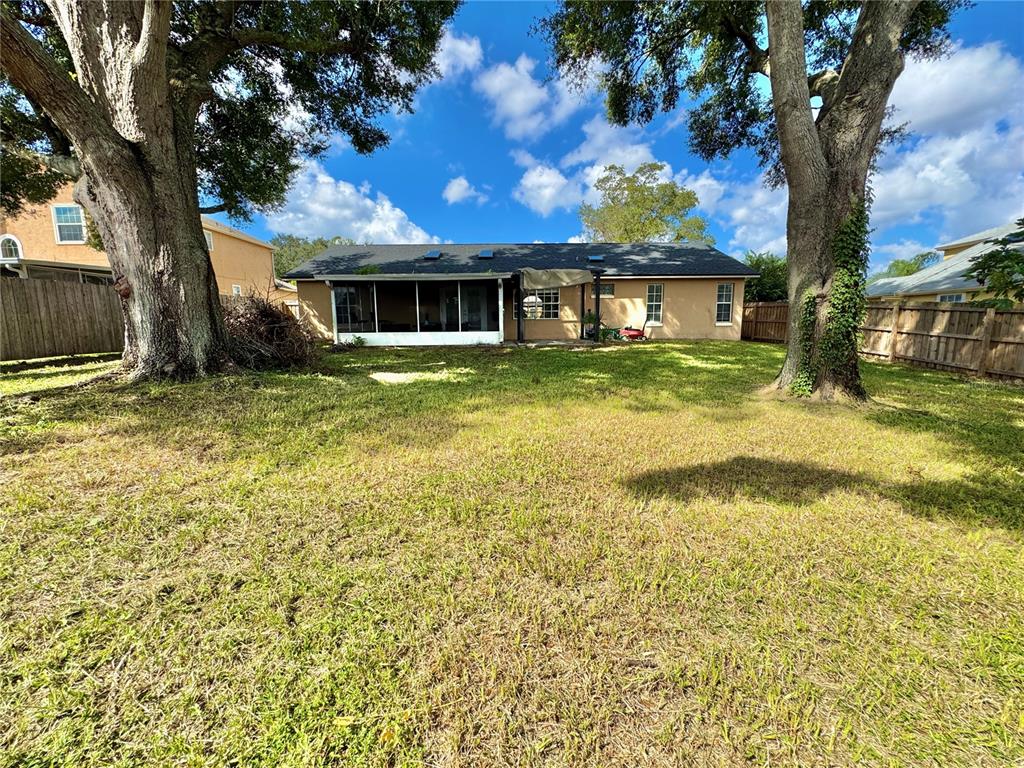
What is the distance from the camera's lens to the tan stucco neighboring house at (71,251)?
14.0 meters

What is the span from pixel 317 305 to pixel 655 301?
Result: 13292mm

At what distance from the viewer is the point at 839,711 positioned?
145 cm

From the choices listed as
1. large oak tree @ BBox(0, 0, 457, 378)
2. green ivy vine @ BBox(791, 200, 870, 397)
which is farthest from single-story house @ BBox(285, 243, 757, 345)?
green ivy vine @ BBox(791, 200, 870, 397)

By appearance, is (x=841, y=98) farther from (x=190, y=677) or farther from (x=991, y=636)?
(x=190, y=677)

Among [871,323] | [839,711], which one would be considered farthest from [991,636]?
[871,323]

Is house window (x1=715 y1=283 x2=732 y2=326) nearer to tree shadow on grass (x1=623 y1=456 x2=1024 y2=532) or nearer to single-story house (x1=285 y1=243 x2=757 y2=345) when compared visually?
single-story house (x1=285 y1=243 x2=757 y2=345)

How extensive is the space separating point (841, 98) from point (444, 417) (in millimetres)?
6821

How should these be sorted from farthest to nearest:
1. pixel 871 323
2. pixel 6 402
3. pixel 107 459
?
pixel 871 323
pixel 6 402
pixel 107 459

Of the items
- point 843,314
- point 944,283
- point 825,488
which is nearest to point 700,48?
point 843,314

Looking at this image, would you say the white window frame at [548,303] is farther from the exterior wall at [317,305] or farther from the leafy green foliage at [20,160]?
the leafy green foliage at [20,160]

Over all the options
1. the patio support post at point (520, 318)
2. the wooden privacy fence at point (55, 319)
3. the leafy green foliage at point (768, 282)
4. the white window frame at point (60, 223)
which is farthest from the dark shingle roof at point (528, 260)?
the white window frame at point (60, 223)

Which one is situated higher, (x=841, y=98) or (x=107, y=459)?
(x=841, y=98)

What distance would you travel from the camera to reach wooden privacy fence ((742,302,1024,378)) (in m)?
8.17

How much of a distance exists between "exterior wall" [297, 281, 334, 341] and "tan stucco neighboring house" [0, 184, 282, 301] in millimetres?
1470
